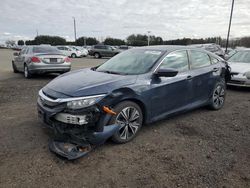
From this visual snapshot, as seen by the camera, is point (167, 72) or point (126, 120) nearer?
point (126, 120)

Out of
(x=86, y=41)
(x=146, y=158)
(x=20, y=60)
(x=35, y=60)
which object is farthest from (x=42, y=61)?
(x=86, y=41)

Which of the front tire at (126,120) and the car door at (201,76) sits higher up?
the car door at (201,76)

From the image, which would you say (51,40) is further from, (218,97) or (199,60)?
(199,60)

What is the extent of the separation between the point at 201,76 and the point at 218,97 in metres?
1.04

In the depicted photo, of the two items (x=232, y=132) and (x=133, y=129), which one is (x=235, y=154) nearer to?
(x=232, y=132)

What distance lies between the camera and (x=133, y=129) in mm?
3861

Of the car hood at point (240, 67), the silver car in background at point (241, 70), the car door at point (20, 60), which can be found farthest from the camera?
the car door at point (20, 60)

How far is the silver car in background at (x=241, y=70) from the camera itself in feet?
25.6

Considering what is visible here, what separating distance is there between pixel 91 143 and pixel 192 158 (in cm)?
144

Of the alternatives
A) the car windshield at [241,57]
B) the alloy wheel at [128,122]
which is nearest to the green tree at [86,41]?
the car windshield at [241,57]

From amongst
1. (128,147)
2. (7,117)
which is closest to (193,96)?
(128,147)

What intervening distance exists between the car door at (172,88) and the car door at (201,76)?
0.19 meters

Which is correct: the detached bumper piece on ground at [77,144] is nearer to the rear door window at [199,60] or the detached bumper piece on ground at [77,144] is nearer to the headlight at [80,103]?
the headlight at [80,103]

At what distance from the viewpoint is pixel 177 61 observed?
15.2 ft
